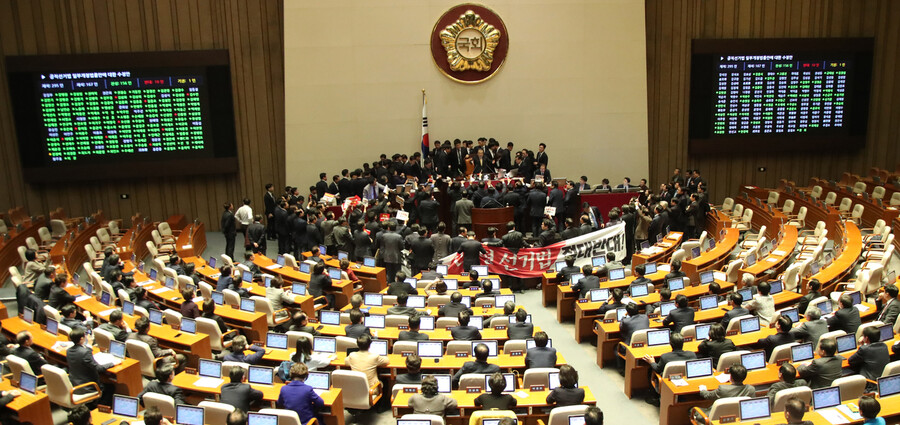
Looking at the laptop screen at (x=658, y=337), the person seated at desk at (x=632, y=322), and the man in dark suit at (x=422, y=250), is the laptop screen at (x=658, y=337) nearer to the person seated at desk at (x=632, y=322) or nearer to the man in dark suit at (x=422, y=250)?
the person seated at desk at (x=632, y=322)

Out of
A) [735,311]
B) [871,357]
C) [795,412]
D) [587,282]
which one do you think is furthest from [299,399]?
[871,357]

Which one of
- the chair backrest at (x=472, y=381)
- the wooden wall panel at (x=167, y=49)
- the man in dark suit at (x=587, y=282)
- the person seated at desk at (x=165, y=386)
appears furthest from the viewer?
the wooden wall panel at (x=167, y=49)

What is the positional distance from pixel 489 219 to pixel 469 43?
5.72 m

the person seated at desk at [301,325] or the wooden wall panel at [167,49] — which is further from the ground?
the wooden wall panel at [167,49]

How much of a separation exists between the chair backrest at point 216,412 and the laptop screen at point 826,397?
6.09 meters

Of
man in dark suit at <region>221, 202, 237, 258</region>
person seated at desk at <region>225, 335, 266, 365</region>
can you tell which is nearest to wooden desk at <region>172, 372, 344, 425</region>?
person seated at desk at <region>225, 335, 266, 365</region>

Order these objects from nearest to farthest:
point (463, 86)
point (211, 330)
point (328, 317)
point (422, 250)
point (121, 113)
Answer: point (211, 330) → point (328, 317) → point (422, 250) → point (121, 113) → point (463, 86)

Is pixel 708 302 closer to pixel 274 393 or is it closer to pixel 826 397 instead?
pixel 826 397

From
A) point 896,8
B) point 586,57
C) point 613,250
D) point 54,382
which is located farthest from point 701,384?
point 896,8

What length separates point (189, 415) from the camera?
24.9 feet

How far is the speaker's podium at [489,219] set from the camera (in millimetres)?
16875

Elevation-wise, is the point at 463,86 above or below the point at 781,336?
above

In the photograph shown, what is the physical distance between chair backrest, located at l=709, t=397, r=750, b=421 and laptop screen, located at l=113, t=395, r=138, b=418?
6178mm

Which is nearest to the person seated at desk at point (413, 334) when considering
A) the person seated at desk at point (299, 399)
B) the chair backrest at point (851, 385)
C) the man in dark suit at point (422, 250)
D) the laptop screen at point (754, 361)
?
the person seated at desk at point (299, 399)
